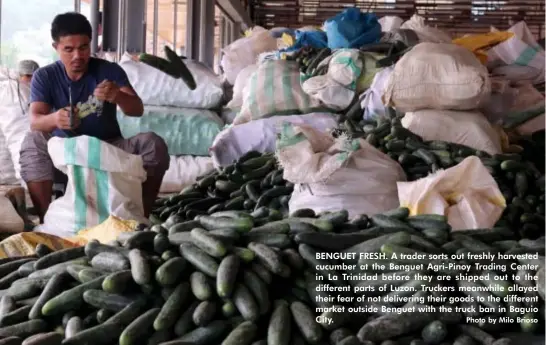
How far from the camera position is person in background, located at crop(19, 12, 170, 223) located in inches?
156

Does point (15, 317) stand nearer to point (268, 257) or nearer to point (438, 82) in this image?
point (268, 257)

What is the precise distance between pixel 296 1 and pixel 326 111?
10230 millimetres

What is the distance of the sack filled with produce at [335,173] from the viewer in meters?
3.31

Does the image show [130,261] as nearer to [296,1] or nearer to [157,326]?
[157,326]

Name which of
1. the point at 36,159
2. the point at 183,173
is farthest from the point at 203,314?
the point at 183,173

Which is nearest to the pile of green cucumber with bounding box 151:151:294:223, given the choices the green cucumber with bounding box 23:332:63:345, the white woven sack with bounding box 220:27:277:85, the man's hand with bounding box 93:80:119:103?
the man's hand with bounding box 93:80:119:103

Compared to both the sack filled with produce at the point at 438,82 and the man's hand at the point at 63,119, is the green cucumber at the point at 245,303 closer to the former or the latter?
the man's hand at the point at 63,119

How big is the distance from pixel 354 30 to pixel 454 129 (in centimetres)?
138

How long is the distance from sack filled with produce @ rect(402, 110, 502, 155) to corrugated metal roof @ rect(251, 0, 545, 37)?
32.3 ft

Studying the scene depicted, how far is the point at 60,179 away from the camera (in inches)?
169

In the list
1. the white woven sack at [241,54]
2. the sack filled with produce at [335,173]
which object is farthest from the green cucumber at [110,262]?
the white woven sack at [241,54]

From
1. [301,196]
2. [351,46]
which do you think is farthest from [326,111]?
[301,196]

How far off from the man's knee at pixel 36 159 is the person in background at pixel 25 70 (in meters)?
1.30

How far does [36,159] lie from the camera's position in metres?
4.18
